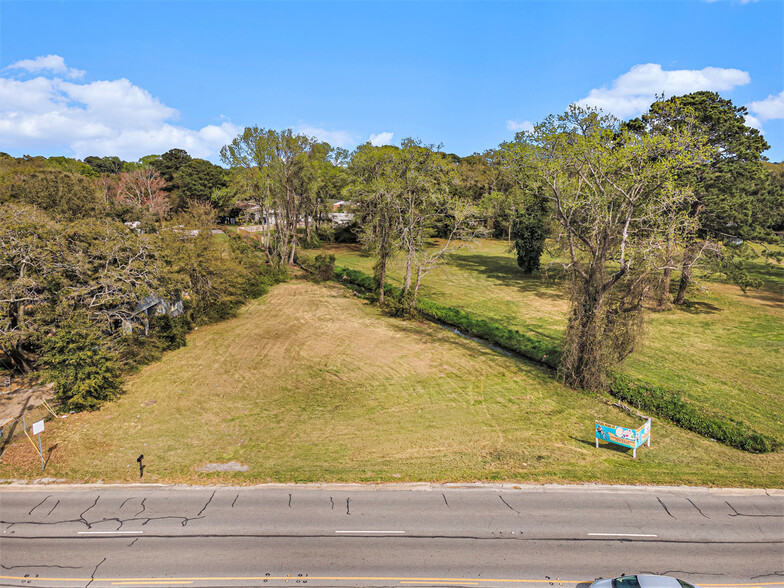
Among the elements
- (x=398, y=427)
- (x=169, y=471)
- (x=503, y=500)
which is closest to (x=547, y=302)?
(x=398, y=427)

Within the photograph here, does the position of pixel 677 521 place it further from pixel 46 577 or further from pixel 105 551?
pixel 46 577

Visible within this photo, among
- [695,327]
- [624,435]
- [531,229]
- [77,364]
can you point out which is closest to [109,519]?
[77,364]

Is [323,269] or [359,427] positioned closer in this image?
[359,427]

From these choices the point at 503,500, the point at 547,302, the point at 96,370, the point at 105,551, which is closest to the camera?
the point at 105,551

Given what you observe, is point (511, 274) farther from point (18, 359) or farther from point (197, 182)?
point (197, 182)

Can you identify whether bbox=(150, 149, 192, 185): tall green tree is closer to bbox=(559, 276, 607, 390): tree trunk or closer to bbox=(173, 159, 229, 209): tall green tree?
bbox=(173, 159, 229, 209): tall green tree

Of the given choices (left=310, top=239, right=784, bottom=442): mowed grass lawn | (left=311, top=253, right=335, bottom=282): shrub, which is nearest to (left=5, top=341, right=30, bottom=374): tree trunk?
(left=311, top=253, right=335, bottom=282): shrub

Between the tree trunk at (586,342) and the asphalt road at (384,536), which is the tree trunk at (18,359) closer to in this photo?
the asphalt road at (384,536)
